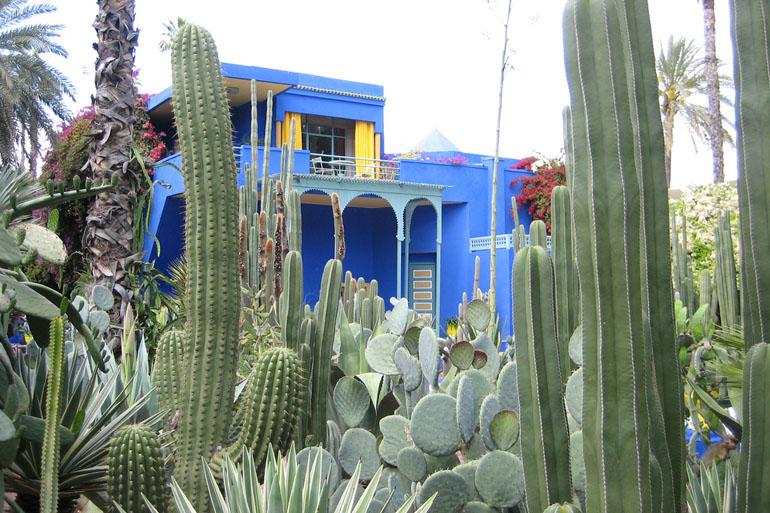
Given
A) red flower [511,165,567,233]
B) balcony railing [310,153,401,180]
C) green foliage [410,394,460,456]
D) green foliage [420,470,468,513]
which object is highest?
balcony railing [310,153,401,180]

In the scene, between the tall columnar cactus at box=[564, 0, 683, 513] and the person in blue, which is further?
the person in blue

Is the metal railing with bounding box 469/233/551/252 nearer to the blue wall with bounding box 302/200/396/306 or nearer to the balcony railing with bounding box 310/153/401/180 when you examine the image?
the blue wall with bounding box 302/200/396/306

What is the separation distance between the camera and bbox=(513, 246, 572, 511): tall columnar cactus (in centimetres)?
173

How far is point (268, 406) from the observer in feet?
7.45

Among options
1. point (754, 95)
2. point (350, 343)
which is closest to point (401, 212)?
point (350, 343)

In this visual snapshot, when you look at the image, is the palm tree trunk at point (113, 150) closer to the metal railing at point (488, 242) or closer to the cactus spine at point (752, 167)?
the cactus spine at point (752, 167)

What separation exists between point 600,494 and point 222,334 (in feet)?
4.24

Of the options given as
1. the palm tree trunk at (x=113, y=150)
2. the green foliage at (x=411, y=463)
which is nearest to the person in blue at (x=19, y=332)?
the palm tree trunk at (x=113, y=150)

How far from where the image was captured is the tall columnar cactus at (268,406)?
2266mm

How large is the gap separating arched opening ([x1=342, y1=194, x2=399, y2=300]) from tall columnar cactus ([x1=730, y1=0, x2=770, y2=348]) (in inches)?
754

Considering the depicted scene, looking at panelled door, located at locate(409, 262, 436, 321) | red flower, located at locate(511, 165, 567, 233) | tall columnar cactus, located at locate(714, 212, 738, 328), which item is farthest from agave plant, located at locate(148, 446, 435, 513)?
panelled door, located at locate(409, 262, 436, 321)

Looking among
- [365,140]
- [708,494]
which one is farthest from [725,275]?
[365,140]

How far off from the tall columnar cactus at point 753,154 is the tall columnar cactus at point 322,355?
4.78ft

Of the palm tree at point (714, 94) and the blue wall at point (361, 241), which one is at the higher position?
the palm tree at point (714, 94)
